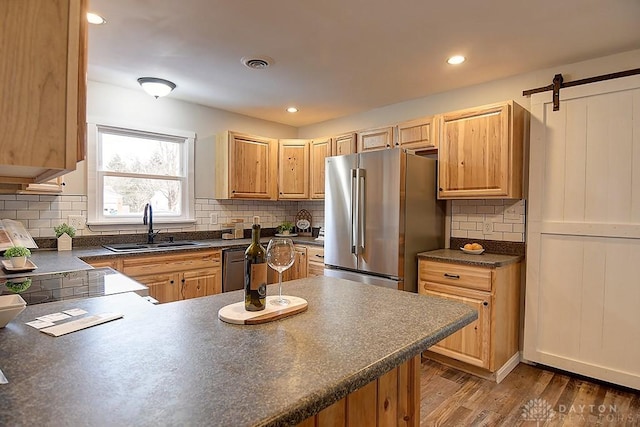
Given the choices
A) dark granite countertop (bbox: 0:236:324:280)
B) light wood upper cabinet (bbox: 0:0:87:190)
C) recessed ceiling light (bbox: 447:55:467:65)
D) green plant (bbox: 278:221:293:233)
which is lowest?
dark granite countertop (bbox: 0:236:324:280)

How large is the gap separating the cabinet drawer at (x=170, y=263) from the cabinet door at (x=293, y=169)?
1.26 metres

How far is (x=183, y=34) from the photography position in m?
2.31

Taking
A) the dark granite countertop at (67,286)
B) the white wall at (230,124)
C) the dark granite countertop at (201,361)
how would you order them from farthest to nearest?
the white wall at (230,124), the dark granite countertop at (67,286), the dark granite countertop at (201,361)

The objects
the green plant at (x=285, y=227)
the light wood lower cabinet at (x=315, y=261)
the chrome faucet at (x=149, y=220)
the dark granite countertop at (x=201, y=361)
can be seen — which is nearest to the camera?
the dark granite countertop at (x=201, y=361)

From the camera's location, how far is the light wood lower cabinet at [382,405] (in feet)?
3.39

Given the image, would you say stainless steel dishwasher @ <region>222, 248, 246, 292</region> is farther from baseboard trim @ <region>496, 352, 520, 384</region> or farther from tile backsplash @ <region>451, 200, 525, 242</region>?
baseboard trim @ <region>496, 352, 520, 384</region>

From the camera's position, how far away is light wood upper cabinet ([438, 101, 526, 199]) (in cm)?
274

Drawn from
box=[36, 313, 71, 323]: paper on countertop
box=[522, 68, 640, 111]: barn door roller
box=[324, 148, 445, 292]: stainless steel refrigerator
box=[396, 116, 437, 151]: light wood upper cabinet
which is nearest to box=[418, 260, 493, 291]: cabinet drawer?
box=[324, 148, 445, 292]: stainless steel refrigerator

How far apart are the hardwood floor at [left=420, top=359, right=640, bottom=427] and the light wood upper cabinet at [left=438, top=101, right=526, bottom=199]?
1.43 meters

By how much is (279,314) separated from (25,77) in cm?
91

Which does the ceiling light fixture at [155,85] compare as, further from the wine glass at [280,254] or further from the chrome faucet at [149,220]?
the wine glass at [280,254]

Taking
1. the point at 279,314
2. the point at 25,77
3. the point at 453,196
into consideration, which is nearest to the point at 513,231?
the point at 453,196

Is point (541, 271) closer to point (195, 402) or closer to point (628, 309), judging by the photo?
point (628, 309)

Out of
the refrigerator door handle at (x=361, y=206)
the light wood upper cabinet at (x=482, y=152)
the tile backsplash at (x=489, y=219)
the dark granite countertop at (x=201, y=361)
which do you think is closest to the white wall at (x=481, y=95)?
the light wood upper cabinet at (x=482, y=152)
